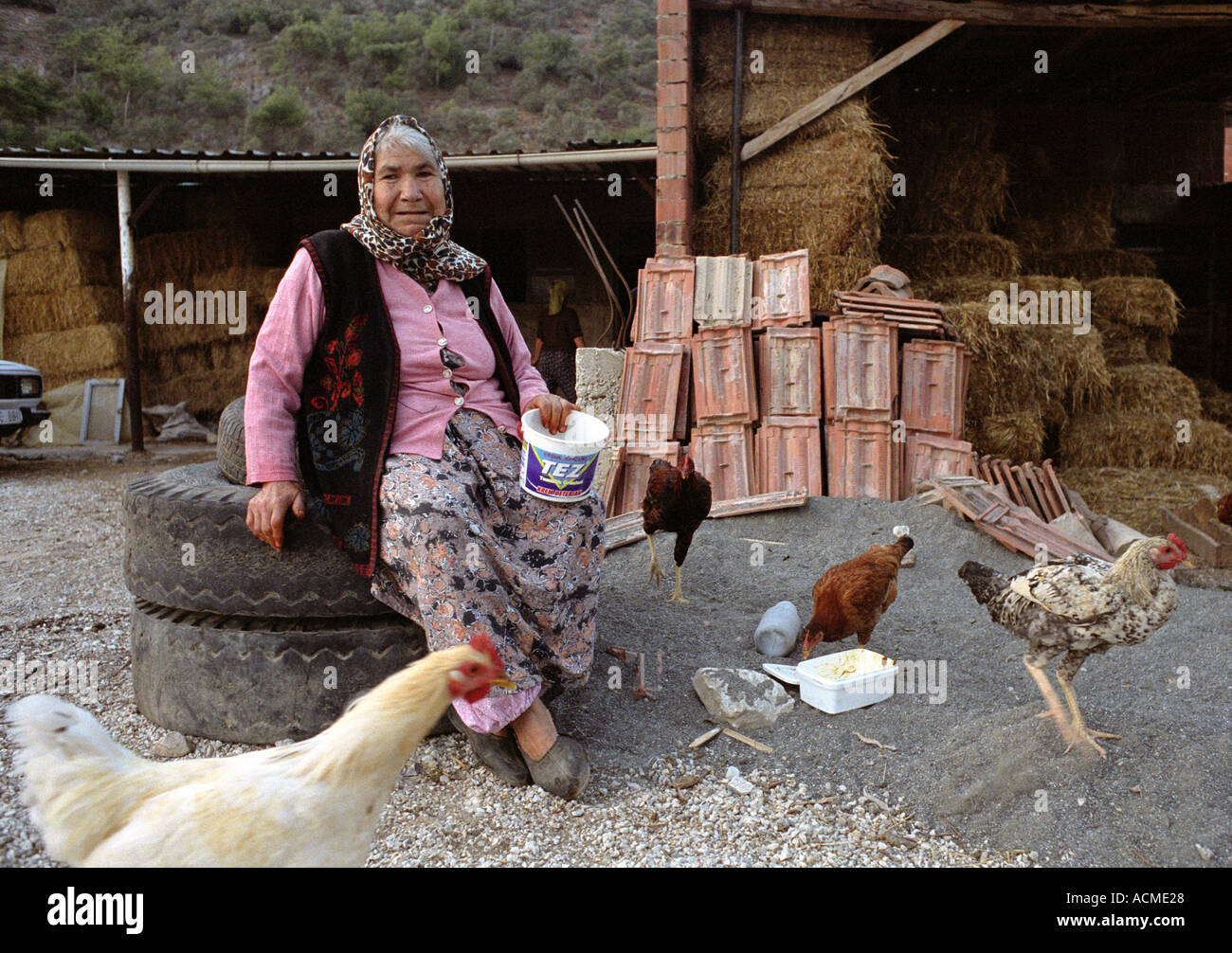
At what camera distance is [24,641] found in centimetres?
379

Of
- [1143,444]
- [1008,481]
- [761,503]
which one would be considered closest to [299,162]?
[761,503]

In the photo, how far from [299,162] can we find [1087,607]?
9616 mm

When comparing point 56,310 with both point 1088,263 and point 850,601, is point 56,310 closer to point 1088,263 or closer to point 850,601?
point 850,601

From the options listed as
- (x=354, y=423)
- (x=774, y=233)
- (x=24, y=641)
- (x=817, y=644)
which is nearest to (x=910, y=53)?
(x=774, y=233)

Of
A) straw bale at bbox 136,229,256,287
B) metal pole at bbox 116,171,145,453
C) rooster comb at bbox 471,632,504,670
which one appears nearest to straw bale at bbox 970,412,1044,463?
rooster comb at bbox 471,632,504,670

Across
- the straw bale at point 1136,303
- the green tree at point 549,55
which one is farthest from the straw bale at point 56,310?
the green tree at point 549,55

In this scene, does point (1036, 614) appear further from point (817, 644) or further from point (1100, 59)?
point (1100, 59)

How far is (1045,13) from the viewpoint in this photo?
23.4 ft

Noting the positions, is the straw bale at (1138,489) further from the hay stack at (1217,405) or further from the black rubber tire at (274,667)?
the black rubber tire at (274,667)

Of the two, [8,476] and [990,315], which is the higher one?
[990,315]

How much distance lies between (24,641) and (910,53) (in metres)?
7.46

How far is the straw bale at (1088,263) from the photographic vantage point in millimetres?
9586

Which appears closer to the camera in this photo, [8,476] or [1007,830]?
[1007,830]

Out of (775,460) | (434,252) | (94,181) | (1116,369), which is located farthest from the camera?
(94,181)
